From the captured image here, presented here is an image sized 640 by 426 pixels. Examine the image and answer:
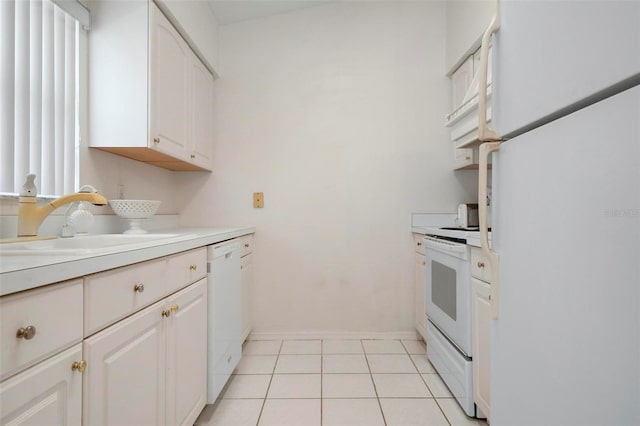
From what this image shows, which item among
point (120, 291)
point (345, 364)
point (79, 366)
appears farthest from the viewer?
point (345, 364)

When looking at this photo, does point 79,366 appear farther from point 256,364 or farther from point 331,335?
point 331,335

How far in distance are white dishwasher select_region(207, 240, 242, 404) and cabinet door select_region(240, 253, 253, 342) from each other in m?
0.23

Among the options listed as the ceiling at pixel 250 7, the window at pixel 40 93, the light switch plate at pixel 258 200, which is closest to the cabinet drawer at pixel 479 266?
the light switch plate at pixel 258 200

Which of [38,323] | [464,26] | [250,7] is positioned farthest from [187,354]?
[464,26]

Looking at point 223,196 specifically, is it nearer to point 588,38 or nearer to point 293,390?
point 293,390

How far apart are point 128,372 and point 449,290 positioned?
153 centimetres

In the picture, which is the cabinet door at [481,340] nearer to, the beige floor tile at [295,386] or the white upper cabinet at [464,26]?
the beige floor tile at [295,386]

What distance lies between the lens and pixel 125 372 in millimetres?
852

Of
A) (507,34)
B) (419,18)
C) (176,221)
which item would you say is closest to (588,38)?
(507,34)

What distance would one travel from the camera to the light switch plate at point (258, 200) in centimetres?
247

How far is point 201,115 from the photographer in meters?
2.21

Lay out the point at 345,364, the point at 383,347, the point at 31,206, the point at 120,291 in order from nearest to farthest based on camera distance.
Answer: the point at 120,291 < the point at 31,206 < the point at 345,364 < the point at 383,347

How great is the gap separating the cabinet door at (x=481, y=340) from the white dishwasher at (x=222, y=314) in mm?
1261

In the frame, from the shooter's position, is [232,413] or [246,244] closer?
[232,413]
